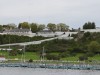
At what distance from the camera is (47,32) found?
126 meters

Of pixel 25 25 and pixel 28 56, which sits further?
pixel 25 25

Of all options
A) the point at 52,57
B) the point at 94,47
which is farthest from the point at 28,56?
the point at 94,47

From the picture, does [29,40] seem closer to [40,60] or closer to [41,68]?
[40,60]

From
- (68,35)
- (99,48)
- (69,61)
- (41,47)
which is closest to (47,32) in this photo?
(68,35)

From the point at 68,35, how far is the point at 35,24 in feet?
99.1

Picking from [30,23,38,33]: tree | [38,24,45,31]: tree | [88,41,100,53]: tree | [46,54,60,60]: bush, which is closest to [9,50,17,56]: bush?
[46,54,60,60]: bush

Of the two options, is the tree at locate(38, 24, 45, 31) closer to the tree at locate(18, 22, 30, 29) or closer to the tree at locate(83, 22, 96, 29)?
the tree at locate(18, 22, 30, 29)

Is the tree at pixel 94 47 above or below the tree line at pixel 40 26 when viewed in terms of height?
below

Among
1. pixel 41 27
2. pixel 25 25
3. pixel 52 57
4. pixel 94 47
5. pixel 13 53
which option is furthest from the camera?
pixel 25 25

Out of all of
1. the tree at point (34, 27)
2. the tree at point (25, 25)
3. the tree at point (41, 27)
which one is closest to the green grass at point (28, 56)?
the tree at point (34, 27)

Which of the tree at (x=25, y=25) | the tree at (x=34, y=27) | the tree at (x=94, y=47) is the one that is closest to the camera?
the tree at (x=94, y=47)

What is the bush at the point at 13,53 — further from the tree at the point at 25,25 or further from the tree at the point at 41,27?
the tree at the point at 25,25

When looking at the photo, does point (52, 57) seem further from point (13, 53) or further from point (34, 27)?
point (34, 27)

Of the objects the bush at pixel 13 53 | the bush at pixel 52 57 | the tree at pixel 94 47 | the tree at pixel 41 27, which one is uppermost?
the tree at pixel 41 27
